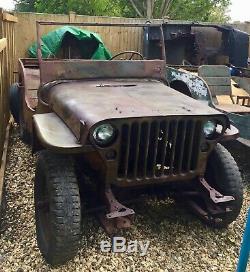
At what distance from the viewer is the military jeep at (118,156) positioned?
2.89 meters

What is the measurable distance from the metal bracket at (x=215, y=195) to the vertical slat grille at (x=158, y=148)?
26 cm

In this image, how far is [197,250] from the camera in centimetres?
336

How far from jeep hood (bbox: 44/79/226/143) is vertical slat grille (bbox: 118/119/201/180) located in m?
0.10

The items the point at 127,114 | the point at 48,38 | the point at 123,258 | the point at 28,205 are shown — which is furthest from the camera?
the point at 48,38

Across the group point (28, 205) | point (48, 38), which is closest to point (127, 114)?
point (28, 205)

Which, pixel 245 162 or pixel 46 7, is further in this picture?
pixel 46 7

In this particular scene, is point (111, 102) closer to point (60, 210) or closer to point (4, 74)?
point (60, 210)

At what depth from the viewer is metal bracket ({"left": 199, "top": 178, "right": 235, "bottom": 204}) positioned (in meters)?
3.31

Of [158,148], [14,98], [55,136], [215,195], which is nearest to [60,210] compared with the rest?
[55,136]

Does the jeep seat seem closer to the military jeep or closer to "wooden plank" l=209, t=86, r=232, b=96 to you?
"wooden plank" l=209, t=86, r=232, b=96

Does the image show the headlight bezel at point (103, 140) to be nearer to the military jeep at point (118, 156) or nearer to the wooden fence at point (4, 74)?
the military jeep at point (118, 156)

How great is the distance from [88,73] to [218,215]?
76.7 inches

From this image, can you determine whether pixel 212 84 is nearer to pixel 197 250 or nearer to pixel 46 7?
pixel 197 250

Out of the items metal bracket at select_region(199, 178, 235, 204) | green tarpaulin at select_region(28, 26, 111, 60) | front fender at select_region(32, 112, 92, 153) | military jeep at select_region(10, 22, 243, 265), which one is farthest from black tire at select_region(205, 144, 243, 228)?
green tarpaulin at select_region(28, 26, 111, 60)
